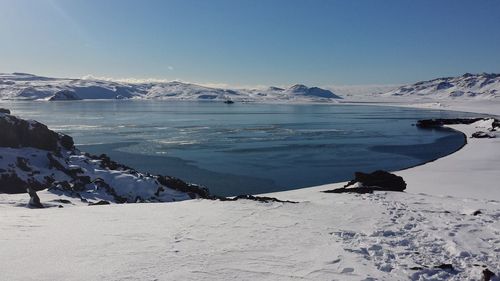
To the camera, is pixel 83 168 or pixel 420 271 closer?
pixel 420 271

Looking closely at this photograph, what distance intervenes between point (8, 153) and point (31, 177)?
121 inches

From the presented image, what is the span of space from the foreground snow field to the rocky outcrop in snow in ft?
31.9

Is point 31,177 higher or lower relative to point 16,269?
lower

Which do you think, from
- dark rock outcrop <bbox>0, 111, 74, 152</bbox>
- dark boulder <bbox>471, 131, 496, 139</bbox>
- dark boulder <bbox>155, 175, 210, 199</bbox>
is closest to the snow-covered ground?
dark boulder <bbox>155, 175, 210, 199</bbox>

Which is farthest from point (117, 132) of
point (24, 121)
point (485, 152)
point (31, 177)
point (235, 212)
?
point (235, 212)

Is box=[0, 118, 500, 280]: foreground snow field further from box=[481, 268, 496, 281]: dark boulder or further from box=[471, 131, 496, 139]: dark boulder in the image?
box=[471, 131, 496, 139]: dark boulder

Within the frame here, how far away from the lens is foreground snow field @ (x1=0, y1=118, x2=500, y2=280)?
771cm

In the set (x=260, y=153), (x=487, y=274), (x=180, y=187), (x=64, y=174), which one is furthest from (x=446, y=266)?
(x=260, y=153)

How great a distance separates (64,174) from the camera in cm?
2625

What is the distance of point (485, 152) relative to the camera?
43.7m

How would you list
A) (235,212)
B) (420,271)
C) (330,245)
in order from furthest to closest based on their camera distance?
1. (235,212)
2. (330,245)
3. (420,271)

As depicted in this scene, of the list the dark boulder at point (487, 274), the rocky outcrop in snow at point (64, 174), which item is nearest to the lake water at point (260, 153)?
the rocky outcrop in snow at point (64, 174)

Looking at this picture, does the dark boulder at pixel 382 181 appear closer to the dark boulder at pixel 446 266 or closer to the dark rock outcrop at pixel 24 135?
the dark boulder at pixel 446 266

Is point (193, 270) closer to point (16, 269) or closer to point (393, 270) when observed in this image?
point (16, 269)
